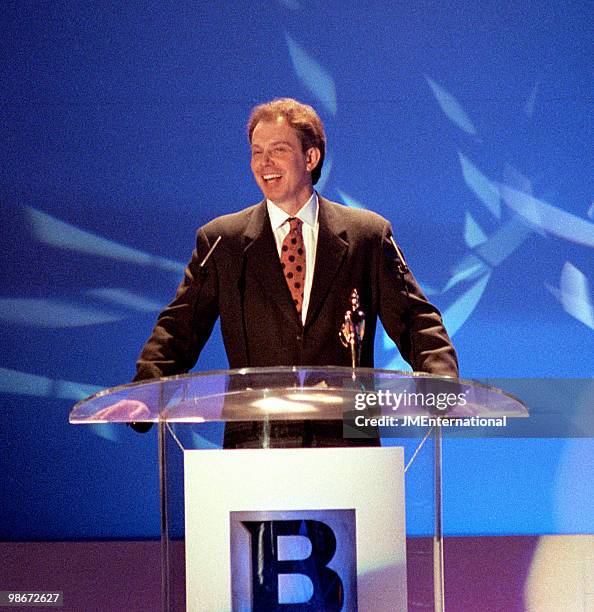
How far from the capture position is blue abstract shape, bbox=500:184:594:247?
4.03 m

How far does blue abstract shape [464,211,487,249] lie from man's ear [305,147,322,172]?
134 centimetres

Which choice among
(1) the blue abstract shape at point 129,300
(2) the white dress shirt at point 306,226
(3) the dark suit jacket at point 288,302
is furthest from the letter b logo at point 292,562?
(1) the blue abstract shape at point 129,300

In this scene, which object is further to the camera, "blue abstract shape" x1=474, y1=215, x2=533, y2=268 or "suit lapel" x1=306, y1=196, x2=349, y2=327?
"blue abstract shape" x1=474, y1=215, x2=533, y2=268

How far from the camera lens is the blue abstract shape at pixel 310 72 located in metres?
4.00

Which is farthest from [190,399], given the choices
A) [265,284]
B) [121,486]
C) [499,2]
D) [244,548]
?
[499,2]

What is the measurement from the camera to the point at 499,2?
13.1 ft

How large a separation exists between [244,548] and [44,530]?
3.00 meters

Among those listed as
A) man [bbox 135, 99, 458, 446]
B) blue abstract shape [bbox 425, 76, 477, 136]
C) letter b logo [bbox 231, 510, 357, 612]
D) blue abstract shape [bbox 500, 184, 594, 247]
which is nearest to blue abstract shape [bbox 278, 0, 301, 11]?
blue abstract shape [bbox 425, 76, 477, 136]

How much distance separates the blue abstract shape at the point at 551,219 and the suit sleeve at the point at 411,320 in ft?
4.96

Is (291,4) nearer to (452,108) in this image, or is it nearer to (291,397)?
(452,108)

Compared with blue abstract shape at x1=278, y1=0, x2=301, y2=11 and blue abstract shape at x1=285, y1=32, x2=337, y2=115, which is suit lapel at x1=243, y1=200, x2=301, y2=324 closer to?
blue abstract shape at x1=285, y1=32, x2=337, y2=115

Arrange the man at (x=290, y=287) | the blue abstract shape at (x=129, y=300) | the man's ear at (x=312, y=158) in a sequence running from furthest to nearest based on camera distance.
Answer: the blue abstract shape at (x=129, y=300) < the man's ear at (x=312, y=158) < the man at (x=290, y=287)

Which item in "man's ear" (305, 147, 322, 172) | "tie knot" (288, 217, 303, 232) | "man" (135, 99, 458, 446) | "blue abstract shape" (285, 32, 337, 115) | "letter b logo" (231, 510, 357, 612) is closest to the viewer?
"letter b logo" (231, 510, 357, 612)

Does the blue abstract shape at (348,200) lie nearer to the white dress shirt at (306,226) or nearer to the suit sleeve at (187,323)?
the white dress shirt at (306,226)
